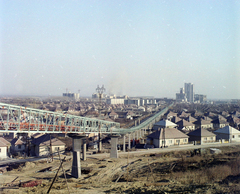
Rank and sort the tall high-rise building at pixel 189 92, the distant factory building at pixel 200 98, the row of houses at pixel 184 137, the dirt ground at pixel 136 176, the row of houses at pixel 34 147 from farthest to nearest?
the tall high-rise building at pixel 189 92
the distant factory building at pixel 200 98
the row of houses at pixel 184 137
the row of houses at pixel 34 147
the dirt ground at pixel 136 176

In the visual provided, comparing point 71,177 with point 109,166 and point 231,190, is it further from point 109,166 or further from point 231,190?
point 231,190

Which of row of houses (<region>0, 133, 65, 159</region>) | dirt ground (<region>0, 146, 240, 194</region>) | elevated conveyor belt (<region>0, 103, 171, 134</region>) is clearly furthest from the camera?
row of houses (<region>0, 133, 65, 159</region>)

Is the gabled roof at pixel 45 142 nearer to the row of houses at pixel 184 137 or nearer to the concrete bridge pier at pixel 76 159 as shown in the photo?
the concrete bridge pier at pixel 76 159

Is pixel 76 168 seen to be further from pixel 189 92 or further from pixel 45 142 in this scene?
pixel 189 92

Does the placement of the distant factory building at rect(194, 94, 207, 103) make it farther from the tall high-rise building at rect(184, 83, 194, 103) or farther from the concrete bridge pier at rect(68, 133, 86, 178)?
the concrete bridge pier at rect(68, 133, 86, 178)

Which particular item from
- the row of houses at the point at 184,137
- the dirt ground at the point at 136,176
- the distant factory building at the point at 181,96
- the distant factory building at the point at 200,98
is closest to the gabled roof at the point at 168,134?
the row of houses at the point at 184,137

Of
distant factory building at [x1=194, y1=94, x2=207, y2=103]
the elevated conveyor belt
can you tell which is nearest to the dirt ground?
the elevated conveyor belt

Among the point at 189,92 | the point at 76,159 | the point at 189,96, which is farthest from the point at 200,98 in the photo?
the point at 76,159

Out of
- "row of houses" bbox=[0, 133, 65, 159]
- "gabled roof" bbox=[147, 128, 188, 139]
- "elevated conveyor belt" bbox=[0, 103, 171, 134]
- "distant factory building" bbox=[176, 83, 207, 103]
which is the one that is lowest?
"row of houses" bbox=[0, 133, 65, 159]

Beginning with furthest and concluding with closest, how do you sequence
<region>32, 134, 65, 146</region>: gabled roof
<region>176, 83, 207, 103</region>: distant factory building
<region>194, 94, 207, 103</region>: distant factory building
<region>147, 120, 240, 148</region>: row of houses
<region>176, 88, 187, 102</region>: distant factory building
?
1. <region>176, 88, 187, 102</region>: distant factory building
2. <region>176, 83, 207, 103</region>: distant factory building
3. <region>194, 94, 207, 103</region>: distant factory building
4. <region>147, 120, 240, 148</region>: row of houses
5. <region>32, 134, 65, 146</region>: gabled roof
